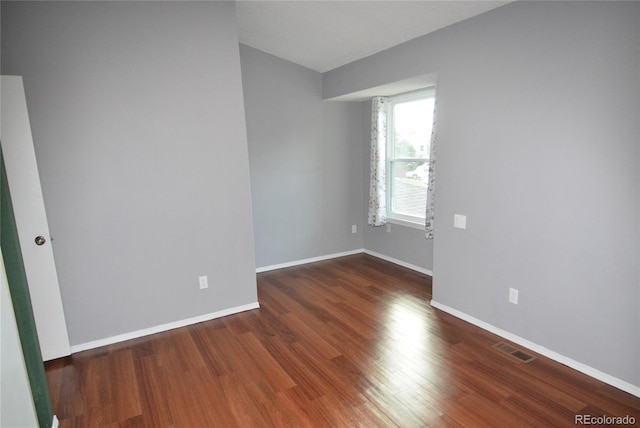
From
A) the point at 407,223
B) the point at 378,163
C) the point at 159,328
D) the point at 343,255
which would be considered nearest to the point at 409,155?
the point at 378,163

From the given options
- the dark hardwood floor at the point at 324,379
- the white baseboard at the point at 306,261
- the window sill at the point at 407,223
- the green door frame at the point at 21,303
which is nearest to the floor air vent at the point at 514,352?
the dark hardwood floor at the point at 324,379

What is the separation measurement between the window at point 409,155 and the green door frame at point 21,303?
12.2ft

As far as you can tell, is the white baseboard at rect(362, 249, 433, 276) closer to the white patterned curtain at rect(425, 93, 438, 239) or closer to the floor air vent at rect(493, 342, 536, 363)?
the white patterned curtain at rect(425, 93, 438, 239)

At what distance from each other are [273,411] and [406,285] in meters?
2.34

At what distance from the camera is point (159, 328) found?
3.15 m

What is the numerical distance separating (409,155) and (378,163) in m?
0.41

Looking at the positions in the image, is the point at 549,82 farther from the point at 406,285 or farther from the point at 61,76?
the point at 61,76

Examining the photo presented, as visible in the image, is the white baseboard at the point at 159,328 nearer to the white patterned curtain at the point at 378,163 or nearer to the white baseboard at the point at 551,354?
the white baseboard at the point at 551,354

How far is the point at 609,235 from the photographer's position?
2.22m

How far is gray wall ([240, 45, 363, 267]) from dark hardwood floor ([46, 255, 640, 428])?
60.7 inches

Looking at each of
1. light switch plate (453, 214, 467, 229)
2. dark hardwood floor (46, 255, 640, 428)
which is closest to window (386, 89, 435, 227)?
light switch plate (453, 214, 467, 229)

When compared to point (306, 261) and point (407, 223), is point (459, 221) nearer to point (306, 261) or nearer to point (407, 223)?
point (407, 223)

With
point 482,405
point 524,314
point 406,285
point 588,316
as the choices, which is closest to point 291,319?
point 406,285

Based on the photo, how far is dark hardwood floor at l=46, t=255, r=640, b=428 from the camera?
81.7 inches
